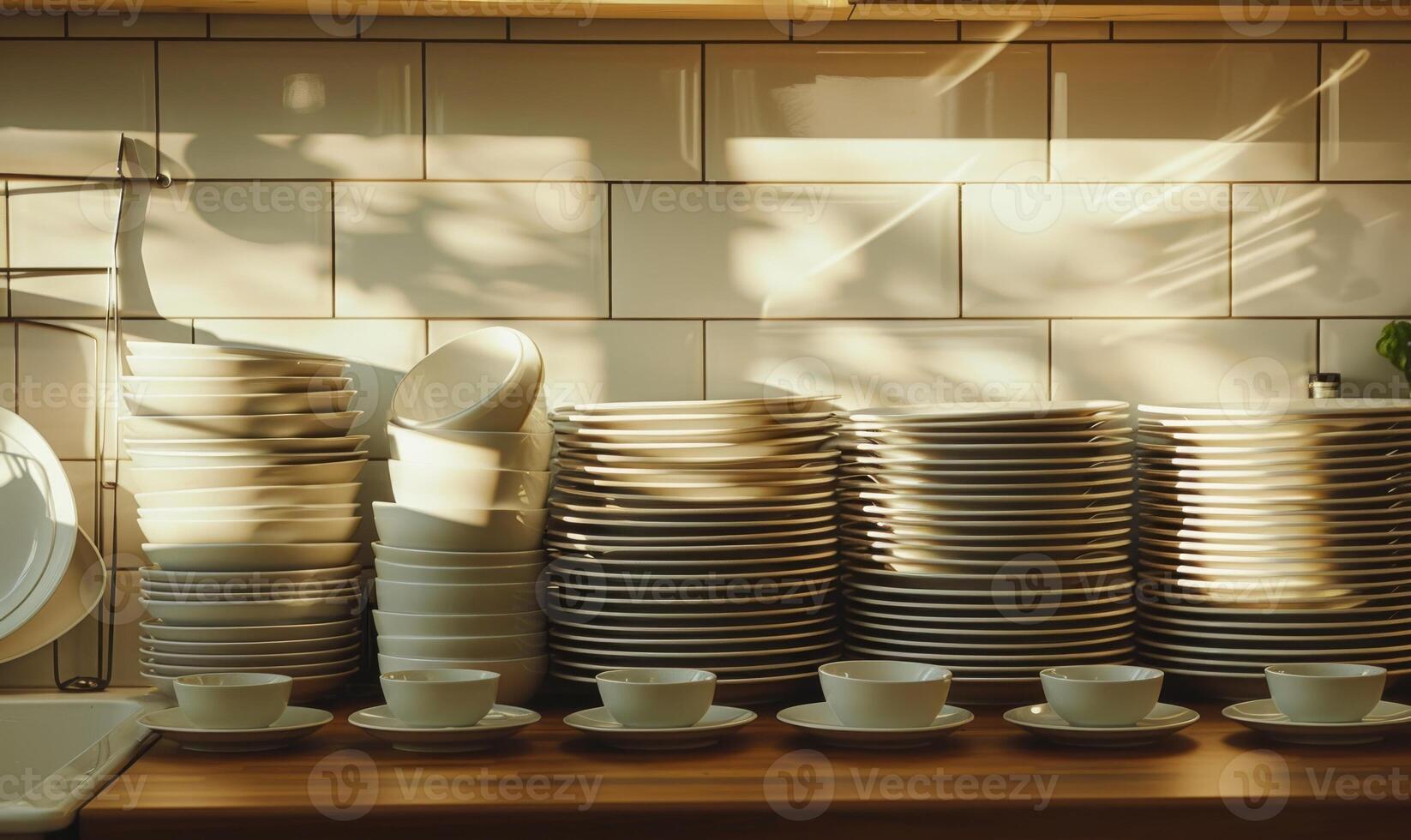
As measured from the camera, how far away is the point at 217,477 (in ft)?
4.20

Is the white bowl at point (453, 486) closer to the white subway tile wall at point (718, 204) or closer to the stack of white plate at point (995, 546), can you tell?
the white subway tile wall at point (718, 204)

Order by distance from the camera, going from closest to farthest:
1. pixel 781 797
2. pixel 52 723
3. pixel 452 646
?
pixel 781 797 < pixel 452 646 < pixel 52 723

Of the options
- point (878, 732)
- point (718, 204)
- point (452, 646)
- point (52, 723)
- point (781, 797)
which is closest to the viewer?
point (781, 797)

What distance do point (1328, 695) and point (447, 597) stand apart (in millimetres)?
877

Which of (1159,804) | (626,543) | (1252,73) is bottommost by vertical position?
(1159,804)

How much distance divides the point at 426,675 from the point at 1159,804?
684 mm

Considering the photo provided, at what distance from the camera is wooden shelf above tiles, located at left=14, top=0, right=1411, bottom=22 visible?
1378mm

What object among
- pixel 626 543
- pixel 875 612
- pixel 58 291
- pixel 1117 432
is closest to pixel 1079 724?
pixel 875 612

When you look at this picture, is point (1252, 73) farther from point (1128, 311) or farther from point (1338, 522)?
point (1338, 522)

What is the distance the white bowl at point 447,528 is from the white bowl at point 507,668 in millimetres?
120

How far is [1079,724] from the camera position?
43.2 inches

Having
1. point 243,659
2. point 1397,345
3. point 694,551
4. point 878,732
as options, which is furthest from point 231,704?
point 1397,345

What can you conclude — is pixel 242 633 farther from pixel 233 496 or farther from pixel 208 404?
pixel 208 404

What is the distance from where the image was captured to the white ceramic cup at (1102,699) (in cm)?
107
